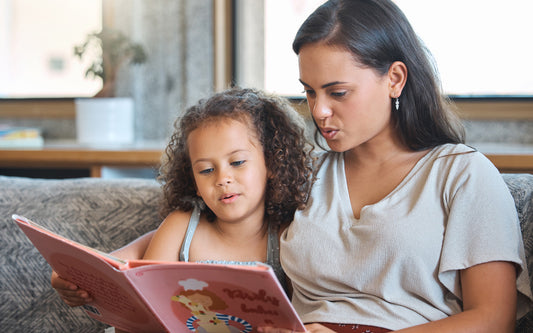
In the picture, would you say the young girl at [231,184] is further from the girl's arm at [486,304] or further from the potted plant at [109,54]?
the potted plant at [109,54]

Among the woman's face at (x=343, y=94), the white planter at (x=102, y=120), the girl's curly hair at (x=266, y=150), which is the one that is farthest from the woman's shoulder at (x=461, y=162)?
the white planter at (x=102, y=120)

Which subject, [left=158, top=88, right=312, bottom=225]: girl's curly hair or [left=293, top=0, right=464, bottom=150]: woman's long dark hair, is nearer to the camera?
[left=293, top=0, right=464, bottom=150]: woman's long dark hair

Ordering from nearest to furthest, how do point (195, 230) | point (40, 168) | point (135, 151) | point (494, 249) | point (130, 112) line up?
point (494, 249)
point (195, 230)
point (135, 151)
point (40, 168)
point (130, 112)

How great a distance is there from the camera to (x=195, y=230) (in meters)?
1.38

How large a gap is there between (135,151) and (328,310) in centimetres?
123

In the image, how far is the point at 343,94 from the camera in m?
1.18

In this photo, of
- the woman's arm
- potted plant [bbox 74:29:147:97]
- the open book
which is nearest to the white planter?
potted plant [bbox 74:29:147:97]

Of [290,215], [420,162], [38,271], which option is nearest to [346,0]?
[420,162]

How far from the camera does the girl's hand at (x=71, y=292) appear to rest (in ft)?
4.01

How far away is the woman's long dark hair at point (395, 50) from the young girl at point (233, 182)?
0.22 m

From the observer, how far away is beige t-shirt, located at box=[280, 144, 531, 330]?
107 centimetres

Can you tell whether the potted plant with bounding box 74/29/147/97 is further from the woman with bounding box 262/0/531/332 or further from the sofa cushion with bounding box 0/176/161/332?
the woman with bounding box 262/0/531/332

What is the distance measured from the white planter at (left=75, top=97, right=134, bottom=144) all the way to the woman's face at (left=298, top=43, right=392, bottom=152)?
1.48 metres

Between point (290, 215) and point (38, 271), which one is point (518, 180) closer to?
point (290, 215)
